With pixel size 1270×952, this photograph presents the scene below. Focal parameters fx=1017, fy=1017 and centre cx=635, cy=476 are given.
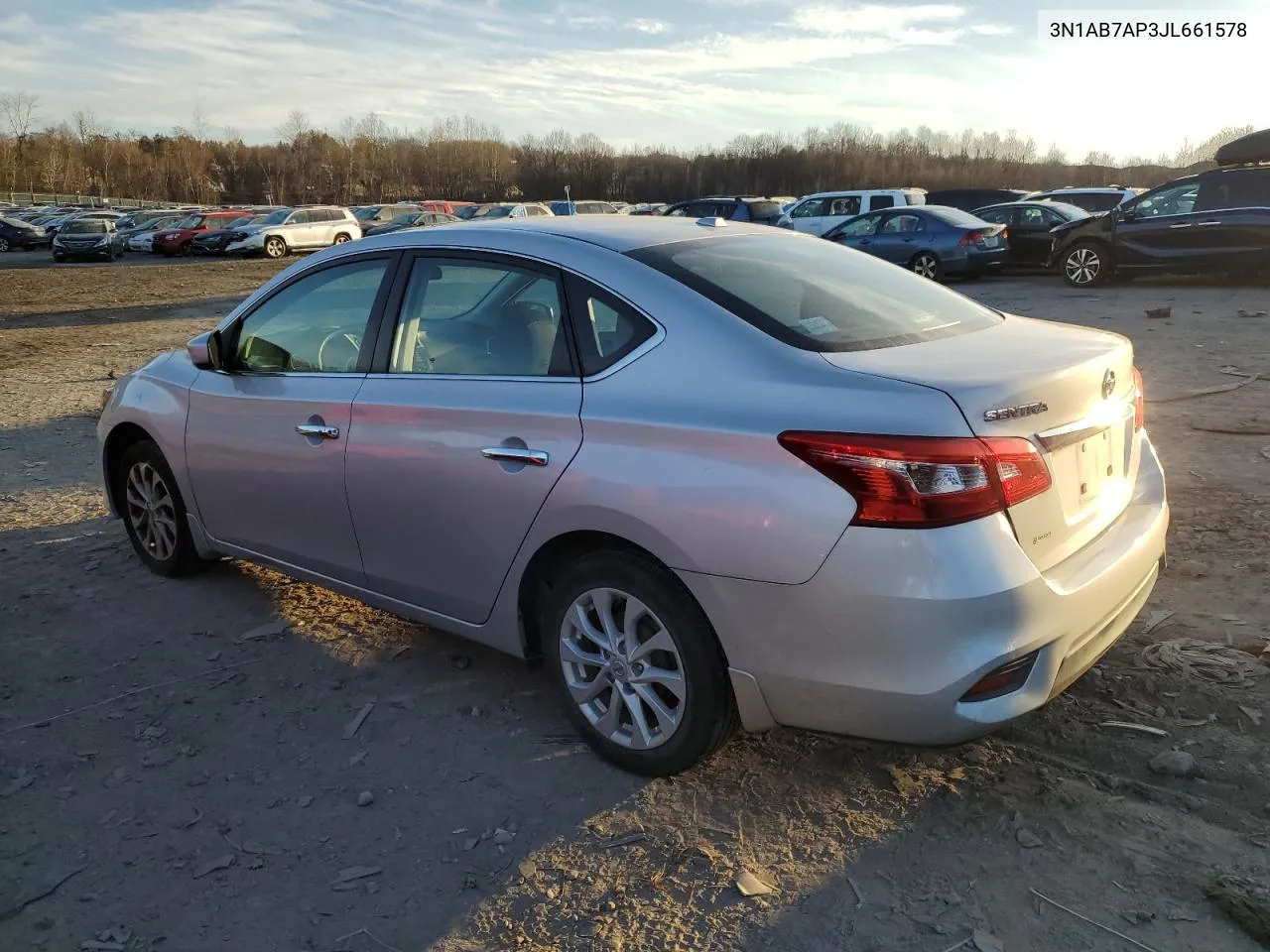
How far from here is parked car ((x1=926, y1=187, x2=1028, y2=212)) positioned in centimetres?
2766

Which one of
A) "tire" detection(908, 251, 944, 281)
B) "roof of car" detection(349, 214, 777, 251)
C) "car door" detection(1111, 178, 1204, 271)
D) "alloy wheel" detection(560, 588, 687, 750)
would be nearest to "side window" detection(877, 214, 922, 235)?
"tire" detection(908, 251, 944, 281)

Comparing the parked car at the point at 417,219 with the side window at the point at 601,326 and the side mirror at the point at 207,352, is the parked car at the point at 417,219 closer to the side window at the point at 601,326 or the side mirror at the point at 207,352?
the side mirror at the point at 207,352

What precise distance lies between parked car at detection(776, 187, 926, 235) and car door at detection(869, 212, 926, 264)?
3676 millimetres

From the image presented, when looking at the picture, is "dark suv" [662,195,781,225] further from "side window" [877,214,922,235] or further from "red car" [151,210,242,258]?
"red car" [151,210,242,258]

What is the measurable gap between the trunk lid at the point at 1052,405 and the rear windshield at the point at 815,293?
0.12 m

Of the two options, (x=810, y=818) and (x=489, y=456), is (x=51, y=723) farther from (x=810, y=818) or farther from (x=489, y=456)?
(x=810, y=818)

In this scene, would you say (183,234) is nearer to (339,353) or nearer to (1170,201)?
(1170,201)

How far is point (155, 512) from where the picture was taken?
495 centimetres

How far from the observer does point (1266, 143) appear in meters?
15.6

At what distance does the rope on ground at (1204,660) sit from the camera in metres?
3.57

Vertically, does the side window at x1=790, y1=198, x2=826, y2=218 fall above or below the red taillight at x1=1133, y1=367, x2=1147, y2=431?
above

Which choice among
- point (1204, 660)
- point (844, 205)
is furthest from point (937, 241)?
point (1204, 660)

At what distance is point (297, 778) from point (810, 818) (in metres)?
1.62

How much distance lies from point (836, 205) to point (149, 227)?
3083 centimetres
